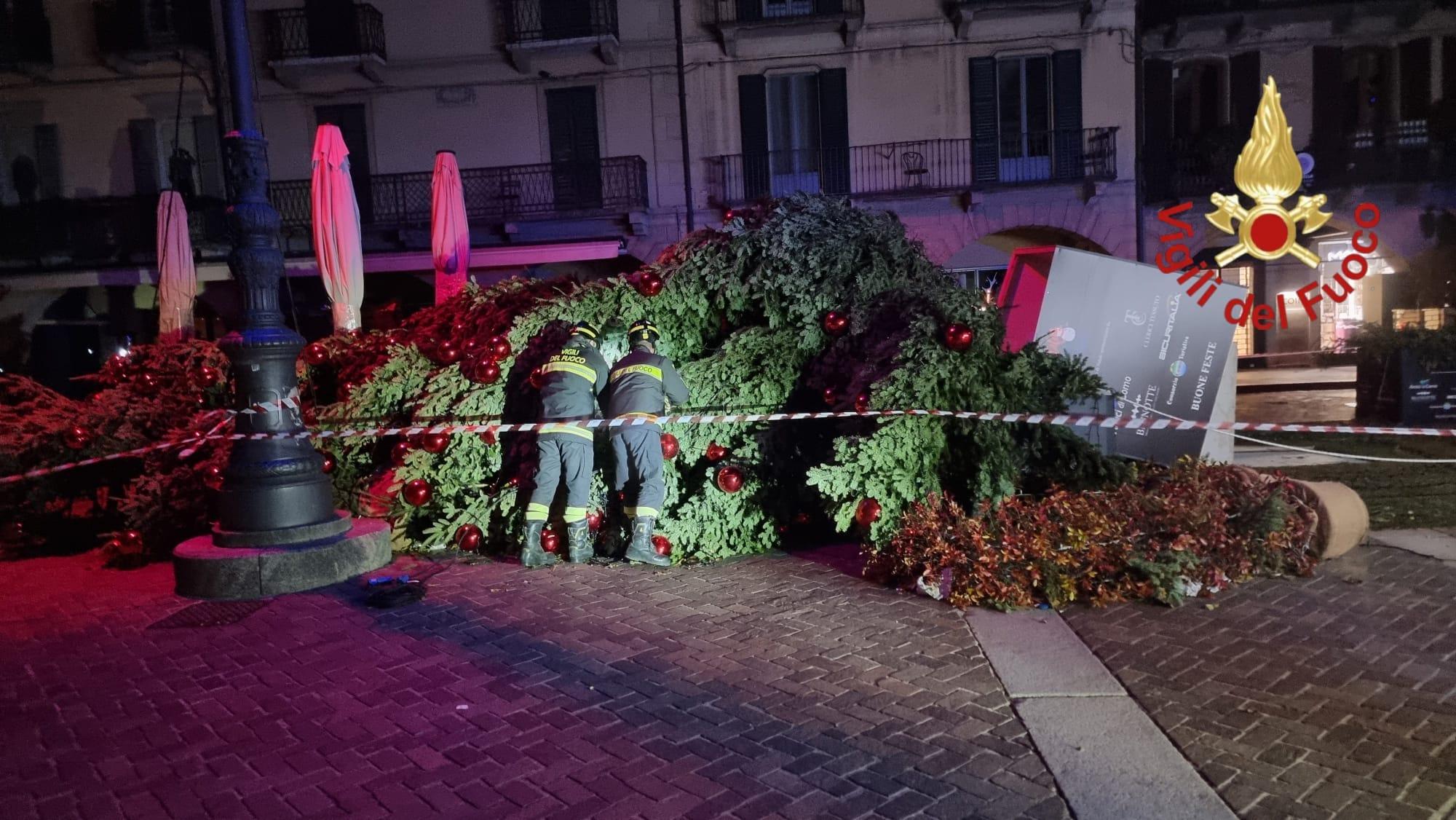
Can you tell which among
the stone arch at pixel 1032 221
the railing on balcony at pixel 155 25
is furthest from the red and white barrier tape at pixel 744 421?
the railing on balcony at pixel 155 25

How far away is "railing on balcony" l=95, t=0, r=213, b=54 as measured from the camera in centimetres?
2105

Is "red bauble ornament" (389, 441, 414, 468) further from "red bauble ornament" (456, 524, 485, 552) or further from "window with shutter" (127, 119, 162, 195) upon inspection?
"window with shutter" (127, 119, 162, 195)

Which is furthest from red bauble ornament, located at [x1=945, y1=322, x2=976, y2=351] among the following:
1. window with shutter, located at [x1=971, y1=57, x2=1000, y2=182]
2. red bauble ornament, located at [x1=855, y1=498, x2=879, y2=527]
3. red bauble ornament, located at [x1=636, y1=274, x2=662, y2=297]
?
window with shutter, located at [x1=971, y1=57, x2=1000, y2=182]

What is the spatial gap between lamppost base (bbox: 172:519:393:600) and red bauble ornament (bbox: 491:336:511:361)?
5.12ft

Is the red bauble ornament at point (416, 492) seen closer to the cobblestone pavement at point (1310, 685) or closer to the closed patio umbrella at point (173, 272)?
the cobblestone pavement at point (1310, 685)

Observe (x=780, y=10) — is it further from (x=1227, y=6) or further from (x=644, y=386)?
(x=644, y=386)

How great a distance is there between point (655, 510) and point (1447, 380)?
35.0 feet

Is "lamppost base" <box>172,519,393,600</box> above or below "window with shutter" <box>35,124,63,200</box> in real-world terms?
below

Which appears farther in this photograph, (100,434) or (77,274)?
(77,274)

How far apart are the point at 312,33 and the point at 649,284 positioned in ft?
59.3

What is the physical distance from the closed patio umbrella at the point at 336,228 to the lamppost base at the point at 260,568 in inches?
177

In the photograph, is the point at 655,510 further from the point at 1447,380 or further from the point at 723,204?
the point at 723,204

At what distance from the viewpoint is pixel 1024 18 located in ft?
65.9

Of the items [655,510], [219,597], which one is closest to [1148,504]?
[655,510]
